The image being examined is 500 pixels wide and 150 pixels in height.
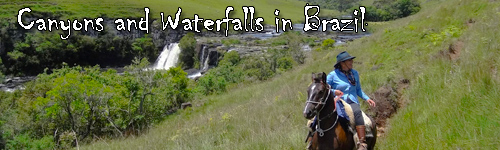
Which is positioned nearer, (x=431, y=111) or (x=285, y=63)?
(x=431, y=111)

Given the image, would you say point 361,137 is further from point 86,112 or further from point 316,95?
point 86,112

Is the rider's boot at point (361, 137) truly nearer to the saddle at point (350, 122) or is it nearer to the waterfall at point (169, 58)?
the saddle at point (350, 122)

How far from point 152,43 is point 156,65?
48.7ft

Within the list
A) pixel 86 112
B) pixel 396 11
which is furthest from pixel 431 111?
pixel 396 11

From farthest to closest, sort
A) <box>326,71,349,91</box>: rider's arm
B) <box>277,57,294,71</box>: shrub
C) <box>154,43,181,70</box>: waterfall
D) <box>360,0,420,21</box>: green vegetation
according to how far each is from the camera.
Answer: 1. <box>360,0,420,21</box>: green vegetation
2. <box>154,43,181,70</box>: waterfall
3. <box>277,57,294,71</box>: shrub
4. <box>326,71,349,91</box>: rider's arm

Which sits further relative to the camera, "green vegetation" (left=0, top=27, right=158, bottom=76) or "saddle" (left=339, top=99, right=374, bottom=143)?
"green vegetation" (left=0, top=27, right=158, bottom=76)

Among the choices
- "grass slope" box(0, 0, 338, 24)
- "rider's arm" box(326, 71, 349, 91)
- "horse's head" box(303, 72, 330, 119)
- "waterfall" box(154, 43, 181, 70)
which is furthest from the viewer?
"grass slope" box(0, 0, 338, 24)

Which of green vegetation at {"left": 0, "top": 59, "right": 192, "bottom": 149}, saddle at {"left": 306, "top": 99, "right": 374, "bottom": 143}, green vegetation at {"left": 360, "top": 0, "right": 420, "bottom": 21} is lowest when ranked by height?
green vegetation at {"left": 0, "top": 59, "right": 192, "bottom": 149}

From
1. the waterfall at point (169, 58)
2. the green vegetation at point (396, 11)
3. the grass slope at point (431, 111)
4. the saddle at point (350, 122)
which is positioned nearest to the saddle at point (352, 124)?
the saddle at point (350, 122)

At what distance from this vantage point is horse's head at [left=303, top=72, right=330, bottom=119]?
360 cm

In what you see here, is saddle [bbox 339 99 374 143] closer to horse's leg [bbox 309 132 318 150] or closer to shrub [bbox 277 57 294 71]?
horse's leg [bbox 309 132 318 150]

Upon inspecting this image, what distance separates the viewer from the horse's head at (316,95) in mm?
3604

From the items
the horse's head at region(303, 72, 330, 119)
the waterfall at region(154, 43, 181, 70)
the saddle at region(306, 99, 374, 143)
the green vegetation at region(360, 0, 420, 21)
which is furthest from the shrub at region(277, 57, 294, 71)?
the green vegetation at region(360, 0, 420, 21)

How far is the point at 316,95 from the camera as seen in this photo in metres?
3.72
